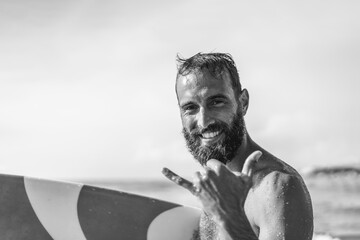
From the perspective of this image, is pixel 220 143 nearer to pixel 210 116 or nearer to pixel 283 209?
pixel 210 116

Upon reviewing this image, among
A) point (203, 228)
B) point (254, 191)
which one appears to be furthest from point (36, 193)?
point (254, 191)

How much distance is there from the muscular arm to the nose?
0.34 meters

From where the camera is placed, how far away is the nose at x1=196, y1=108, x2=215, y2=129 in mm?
2436

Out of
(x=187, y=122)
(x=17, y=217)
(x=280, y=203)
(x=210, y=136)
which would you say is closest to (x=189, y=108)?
(x=187, y=122)

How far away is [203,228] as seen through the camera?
298 centimetres

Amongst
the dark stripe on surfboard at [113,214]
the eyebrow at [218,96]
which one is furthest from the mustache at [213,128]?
the dark stripe on surfboard at [113,214]

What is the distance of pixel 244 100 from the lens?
2.71 m

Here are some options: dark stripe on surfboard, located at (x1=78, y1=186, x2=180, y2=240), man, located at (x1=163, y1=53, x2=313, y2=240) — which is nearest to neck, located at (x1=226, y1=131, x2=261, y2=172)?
man, located at (x1=163, y1=53, x2=313, y2=240)

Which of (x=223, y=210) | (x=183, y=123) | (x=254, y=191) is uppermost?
(x=183, y=123)

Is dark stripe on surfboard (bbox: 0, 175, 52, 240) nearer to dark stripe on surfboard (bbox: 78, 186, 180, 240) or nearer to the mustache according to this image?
dark stripe on surfboard (bbox: 78, 186, 180, 240)

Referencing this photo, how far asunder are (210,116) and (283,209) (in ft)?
1.71

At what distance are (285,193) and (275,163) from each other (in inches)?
9.0

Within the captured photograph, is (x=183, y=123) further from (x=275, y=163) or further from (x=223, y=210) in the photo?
(x=223, y=210)

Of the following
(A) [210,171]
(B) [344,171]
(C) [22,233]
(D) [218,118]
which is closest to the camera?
(A) [210,171]
